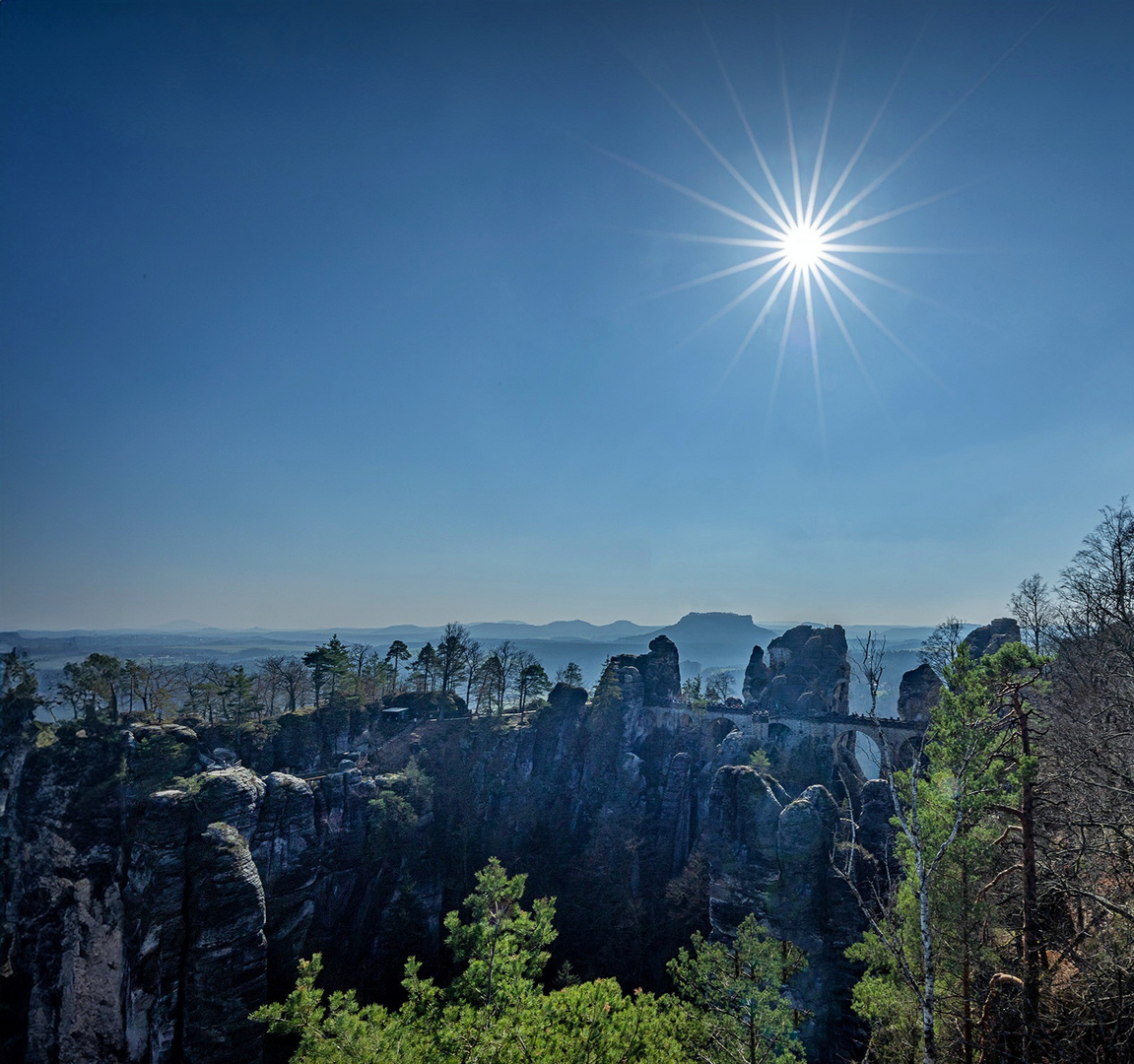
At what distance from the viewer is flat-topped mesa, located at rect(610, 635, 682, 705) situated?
4966 centimetres

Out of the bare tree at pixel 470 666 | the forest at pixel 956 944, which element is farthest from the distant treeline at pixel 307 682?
the forest at pixel 956 944

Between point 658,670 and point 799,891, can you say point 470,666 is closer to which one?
point 658,670

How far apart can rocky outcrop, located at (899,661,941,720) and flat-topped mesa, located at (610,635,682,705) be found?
18168 mm

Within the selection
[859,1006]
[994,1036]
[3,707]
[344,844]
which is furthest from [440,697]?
[994,1036]

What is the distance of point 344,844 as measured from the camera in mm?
32062

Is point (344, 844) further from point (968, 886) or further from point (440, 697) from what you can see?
point (968, 886)

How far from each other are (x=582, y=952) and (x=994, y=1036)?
31.4 metres

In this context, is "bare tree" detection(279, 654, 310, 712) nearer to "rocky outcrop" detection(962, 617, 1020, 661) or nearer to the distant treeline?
the distant treeline

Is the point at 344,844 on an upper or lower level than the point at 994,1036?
lower

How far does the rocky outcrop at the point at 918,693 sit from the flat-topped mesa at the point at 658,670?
18.2 m

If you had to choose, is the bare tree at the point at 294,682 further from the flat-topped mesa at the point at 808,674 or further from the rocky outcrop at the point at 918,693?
the rocky outcrop at the point at 918,693

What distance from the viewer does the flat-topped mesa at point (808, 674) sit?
45688 millimetres

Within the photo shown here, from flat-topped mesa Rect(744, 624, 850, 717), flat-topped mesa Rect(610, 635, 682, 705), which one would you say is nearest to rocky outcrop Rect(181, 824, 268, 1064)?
flat-topped mesa Rect(610, 635, 682, 705)

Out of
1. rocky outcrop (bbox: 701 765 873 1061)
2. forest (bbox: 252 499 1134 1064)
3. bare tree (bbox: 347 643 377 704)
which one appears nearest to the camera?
forest (bbox: 252 499 1134 1064)
